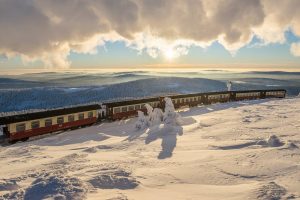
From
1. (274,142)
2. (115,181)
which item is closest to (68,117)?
(115,181)

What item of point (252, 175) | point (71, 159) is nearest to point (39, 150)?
point (71, 159)

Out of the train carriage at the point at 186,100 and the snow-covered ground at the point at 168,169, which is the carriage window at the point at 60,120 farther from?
the train carriage at the point at 186,100

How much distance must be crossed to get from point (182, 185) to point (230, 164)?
307 centimetres

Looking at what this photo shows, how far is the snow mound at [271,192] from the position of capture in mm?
8917

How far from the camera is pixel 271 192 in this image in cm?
923

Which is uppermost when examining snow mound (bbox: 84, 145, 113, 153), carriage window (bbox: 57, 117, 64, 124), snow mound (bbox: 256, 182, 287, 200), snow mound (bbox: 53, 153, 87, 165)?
snow mound (bbox: 256, 182, 287, 200)

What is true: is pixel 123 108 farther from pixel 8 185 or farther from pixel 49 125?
pixel 8 185

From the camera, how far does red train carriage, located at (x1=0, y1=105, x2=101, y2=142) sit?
2506 cm

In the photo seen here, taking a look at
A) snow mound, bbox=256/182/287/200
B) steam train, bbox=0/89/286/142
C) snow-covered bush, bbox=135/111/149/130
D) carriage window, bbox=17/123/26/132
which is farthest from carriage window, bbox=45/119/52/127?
snow mound, bbox=256/182/287/200

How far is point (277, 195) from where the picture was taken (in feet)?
29.5

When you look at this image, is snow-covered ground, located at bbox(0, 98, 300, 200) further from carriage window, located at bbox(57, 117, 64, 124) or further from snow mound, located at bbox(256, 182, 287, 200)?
carriage window, located at bbox(57, 117, 64, 124)

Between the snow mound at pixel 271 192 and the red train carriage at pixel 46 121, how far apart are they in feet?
70.7

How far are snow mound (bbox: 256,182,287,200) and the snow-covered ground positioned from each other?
1 cm

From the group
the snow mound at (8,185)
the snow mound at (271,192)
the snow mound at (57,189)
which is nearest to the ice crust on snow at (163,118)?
the snow mound at (8,185)
